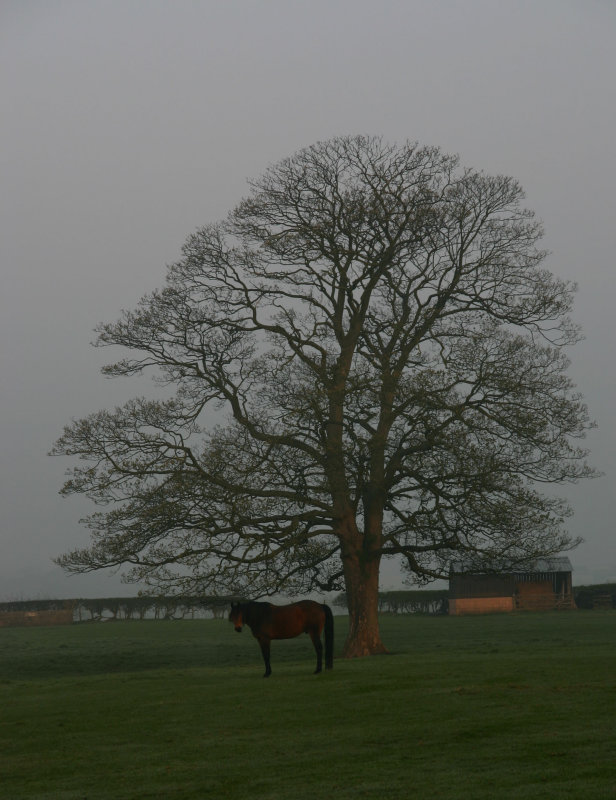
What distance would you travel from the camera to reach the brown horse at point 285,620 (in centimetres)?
2333

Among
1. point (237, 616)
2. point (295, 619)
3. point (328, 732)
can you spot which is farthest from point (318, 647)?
point (328, 732)

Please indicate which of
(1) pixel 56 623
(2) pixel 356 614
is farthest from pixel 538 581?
(2) pixel 356 614

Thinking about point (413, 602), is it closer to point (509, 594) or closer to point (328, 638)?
point (509, 594)

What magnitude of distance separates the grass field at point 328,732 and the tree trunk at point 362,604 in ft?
11.8

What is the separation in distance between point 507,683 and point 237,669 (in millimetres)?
11167

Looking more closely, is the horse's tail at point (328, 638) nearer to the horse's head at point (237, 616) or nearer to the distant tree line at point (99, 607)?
the horse's head at point (237, 616)

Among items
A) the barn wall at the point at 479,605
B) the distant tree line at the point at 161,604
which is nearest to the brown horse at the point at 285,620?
the distant tree line at the point at 161,604

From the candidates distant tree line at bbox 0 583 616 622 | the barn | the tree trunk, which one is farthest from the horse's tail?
the barn

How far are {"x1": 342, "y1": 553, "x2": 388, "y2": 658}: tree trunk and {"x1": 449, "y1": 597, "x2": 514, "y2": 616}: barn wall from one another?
143ft

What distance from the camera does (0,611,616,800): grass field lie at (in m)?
10.8

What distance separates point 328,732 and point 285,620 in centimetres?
896

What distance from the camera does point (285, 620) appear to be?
23.4 meters

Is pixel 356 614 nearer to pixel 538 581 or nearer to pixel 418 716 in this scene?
pixel 418 716

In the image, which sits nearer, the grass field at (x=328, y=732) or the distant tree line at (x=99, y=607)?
the grass field at (x=328, y=732)
